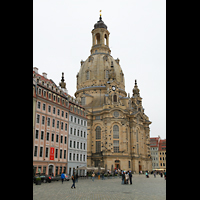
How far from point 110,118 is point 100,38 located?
46015 mm

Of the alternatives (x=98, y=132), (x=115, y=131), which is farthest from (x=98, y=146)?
(x=115, y=131)

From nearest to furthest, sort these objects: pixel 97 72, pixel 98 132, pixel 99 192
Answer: pixel 99 192, pixel 98 132, pixel 97 72

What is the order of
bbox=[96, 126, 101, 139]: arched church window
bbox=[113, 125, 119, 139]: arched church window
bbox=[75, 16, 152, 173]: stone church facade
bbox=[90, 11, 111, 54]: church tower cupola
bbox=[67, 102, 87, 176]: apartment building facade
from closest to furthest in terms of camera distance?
bbox=[67, 102, 87, 176]: apartment building facade, bbox=[75, 16, 152, 173]: stone church facade, bbox=[113, 125, 119, 139]: arched church window, bbox=[96, 126, 101, 139]: arched church window, bbox=[90, 11, 111, 54]: church tower cupola

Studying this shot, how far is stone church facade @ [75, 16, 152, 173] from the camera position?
79.6 meters

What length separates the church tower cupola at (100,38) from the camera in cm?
10750

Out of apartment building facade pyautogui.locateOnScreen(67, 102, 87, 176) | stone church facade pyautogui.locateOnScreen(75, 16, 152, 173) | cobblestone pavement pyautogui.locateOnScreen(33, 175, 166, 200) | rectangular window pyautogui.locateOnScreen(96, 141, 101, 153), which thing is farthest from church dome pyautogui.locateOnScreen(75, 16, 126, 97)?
cobblestone pavement pyautogui.locateOnScreen(33, 175, 166, 200)

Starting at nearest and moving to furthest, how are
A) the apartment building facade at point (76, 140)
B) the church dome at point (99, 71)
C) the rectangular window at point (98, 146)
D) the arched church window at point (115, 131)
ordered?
the apartment building facade at point (76, 140)
the rectangular window at point (98, 146)
the arched church window at point (115, 131)
the church dome at point (99, 71)

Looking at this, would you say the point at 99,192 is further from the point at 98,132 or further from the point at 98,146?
the point at 98,132

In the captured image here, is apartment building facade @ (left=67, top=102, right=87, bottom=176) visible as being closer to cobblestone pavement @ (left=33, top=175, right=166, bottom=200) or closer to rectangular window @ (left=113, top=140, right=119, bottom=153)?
rectangular window @ (left=113, top=140, right=119, bottom=153)

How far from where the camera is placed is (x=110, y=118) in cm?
8156

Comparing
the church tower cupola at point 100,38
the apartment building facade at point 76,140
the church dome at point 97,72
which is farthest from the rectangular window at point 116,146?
the church tower cupola at point 100,38

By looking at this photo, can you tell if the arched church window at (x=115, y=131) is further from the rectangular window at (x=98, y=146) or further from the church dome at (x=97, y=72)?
the church dome at (x=97, y=72)
